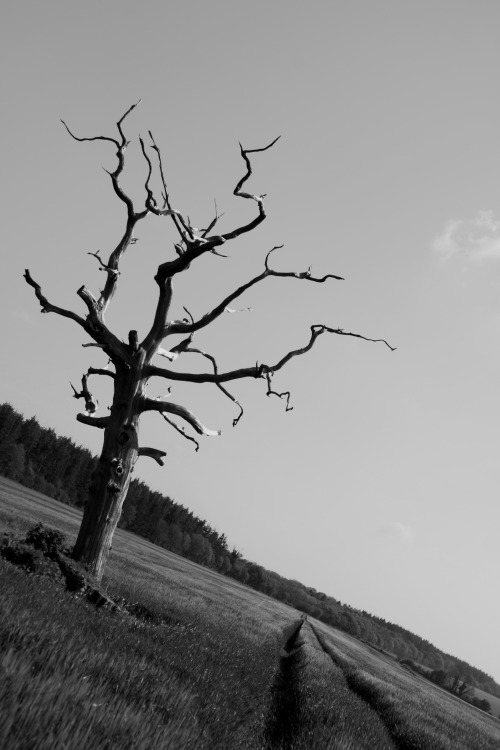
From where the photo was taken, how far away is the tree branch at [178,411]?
1038 cm

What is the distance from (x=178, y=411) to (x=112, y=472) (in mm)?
1862

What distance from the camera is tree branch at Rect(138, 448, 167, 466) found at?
10.4 m

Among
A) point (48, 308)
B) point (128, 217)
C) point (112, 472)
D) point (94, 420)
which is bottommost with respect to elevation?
point (112, 472)

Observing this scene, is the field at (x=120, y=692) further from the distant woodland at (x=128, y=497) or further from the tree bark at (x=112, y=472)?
the distant woodland at (x=128, y=497)

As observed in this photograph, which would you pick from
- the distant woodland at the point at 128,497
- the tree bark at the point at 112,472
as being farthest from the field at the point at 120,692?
the distant woodland at the point at 128,497

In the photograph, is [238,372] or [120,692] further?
[238,372]

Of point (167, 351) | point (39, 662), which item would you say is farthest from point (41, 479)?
point (39, 662)

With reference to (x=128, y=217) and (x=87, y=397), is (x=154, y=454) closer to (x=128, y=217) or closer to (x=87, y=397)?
(x=87, y=397)

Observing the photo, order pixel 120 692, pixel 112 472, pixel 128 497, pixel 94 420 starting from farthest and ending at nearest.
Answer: pixel 128 497 → pixel 94 420 → pixel 112 472 → pixel 120 692

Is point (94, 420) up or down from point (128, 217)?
down

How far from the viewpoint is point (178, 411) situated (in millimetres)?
10570

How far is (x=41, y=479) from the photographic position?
383 feet

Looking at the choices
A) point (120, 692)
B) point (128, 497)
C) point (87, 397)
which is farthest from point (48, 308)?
point (128, 497)

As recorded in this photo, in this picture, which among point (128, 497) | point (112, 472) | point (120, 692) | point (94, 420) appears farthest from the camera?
point (128, 497)
